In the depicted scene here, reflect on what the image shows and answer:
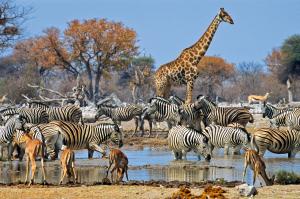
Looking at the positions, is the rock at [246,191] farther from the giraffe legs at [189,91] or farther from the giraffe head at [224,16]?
the giraffe head at [224,16]

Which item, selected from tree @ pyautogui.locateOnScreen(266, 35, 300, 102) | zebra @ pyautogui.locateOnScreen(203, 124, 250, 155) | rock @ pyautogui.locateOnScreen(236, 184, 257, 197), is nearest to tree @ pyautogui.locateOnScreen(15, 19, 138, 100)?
tree @ pyautogui.locateOnScreen(266, 35, 300, 102)

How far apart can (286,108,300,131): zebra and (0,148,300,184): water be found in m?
3.52

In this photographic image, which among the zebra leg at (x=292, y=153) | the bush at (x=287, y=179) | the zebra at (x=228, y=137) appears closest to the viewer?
the bush at (x=287, y=179)

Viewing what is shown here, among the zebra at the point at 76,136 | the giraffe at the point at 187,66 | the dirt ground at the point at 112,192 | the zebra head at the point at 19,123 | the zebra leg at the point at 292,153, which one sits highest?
the giraffe at the point at 187,66

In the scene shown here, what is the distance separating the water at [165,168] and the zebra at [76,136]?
0.36 metres

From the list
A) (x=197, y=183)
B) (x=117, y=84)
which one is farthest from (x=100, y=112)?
(x=117, y=84)

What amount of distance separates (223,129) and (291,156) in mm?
1690

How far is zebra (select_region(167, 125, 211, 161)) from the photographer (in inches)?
800

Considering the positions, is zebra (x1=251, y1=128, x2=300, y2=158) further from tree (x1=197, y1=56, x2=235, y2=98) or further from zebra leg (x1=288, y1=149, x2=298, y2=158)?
tree (x1=197, y1=56, x2=235, y2=98)

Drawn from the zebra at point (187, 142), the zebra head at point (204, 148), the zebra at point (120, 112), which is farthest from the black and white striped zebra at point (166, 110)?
the zebra head at point (204, 148)

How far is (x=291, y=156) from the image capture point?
70.0ft

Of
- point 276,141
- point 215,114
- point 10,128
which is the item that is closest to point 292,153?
point 276,141

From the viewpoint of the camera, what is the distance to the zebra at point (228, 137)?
2155 cm

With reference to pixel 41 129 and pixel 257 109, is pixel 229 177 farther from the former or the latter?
pixel 257 109
